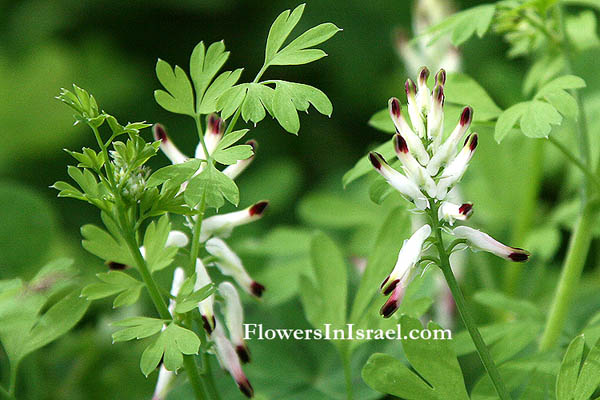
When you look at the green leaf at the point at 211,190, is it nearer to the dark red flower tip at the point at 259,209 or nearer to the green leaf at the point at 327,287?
the dark red flower tip at the point at 259,209

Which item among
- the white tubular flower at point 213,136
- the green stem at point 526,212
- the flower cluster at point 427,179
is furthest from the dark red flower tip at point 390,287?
the green stem at point 526,212

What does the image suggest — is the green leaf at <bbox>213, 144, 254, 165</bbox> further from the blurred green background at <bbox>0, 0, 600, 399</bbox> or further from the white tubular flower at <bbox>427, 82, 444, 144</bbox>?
the blurred green background at <bbox>0, 0, 600, 399</bbox>

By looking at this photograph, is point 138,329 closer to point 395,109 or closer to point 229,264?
point 229,264

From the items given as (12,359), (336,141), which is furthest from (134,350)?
(336,141)

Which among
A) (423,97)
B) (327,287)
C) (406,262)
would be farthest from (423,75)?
(327,287)

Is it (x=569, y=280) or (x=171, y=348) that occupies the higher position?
(x=171, y=348)

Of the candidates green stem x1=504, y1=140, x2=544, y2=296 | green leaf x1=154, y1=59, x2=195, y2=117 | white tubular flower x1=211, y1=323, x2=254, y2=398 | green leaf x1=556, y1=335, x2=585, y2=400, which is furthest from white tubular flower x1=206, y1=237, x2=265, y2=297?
green stem x1=504, y1=140, x2=544, y2=296

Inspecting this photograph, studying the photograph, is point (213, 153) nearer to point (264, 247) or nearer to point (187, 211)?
point (187, 211)
